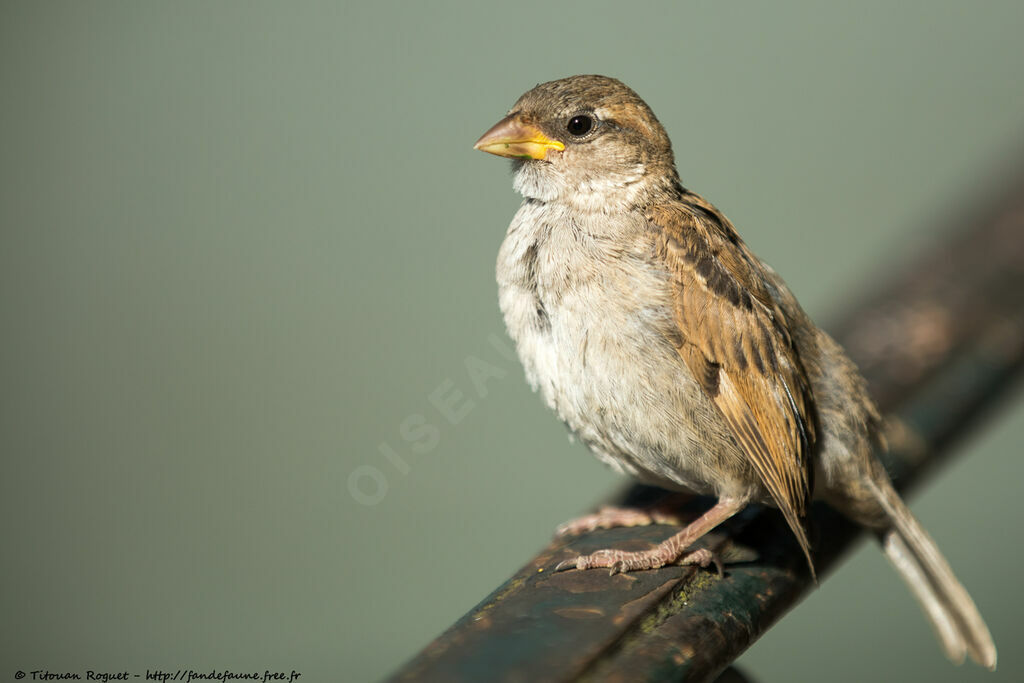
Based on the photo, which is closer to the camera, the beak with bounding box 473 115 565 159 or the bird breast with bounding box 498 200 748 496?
the bird breast with bounding box 498 200 748 496

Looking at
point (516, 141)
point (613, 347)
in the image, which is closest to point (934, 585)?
point (613, 347)

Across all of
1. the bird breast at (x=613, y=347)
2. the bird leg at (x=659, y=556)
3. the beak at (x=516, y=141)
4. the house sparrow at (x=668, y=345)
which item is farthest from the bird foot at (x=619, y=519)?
the beak at (x=516, y=141)

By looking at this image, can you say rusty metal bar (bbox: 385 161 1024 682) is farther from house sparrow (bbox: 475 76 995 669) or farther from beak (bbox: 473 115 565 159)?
beak (bbox: 473 115 565 159)

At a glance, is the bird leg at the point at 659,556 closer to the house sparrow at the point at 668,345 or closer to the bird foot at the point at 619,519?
the house sparrow at the point at 668,345

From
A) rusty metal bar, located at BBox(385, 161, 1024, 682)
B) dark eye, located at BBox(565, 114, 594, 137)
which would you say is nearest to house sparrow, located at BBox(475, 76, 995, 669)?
dark eye, located at BBox(565, 114, 594, 137)

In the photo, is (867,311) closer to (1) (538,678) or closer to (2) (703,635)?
(2) (703,635)

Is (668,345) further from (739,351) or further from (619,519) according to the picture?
(619,519)
